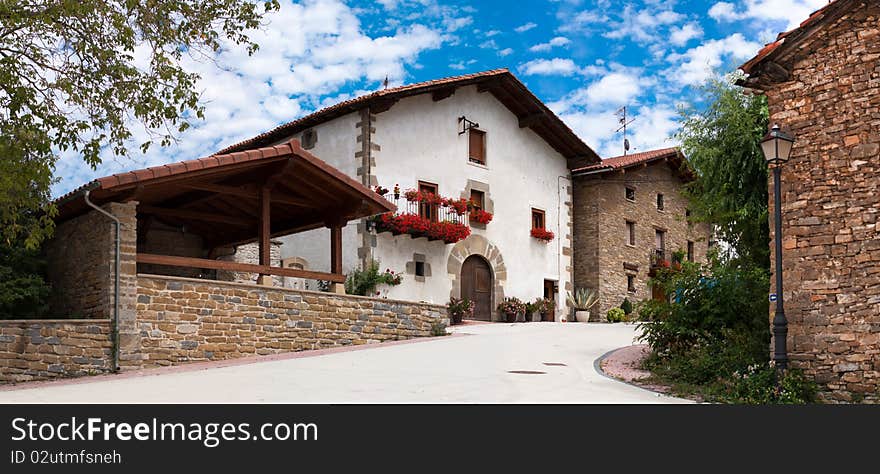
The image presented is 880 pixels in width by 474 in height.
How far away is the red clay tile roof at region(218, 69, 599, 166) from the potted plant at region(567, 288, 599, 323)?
428cm

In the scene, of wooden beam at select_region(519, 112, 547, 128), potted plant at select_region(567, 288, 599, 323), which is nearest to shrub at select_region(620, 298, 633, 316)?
potted plant at select_region(567, 288, 599, 323)

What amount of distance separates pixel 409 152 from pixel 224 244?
600 cm

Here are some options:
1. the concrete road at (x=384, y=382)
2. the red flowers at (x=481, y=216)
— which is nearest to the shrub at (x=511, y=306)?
the red flowers at (x=481, y=216)

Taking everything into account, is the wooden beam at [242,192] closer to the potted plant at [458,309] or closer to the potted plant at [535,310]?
the potted plant at [458,309]

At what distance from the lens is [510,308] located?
24844 millimetres

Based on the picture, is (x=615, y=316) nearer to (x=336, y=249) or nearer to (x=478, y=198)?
(x=478, y=198)

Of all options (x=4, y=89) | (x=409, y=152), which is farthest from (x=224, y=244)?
(x=4, y=89)

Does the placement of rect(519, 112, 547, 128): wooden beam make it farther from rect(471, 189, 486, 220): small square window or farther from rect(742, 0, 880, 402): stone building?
rect(742, 0, 880, 402): stone building

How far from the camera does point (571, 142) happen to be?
2716 cm

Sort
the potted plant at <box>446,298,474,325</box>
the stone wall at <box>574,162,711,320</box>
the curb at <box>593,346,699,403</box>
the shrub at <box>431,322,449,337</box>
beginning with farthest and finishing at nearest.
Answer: the stone wall at <box>574,162,711,320</box> < the potted plant at <box>446,298,474,325</box> < the shrub at <box>431,322,449,337</box> < the curb at <box>593,346,699,403</box>

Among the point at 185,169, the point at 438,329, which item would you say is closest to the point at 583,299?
the point at 438,329

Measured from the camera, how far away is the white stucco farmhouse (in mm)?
22188

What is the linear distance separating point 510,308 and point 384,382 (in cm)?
1462

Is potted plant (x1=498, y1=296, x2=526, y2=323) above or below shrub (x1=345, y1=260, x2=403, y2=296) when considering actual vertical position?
below
